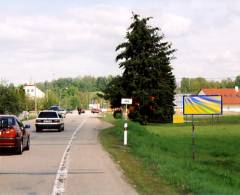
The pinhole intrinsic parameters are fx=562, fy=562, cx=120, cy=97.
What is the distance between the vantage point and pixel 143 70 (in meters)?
59.3

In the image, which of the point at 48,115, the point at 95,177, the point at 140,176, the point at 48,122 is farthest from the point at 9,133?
the point at 48,115

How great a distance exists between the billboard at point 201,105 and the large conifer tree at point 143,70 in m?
34.3

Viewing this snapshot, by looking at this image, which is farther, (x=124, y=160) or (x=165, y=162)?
(x=124, y=160)

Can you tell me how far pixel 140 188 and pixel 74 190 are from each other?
57.8 inches

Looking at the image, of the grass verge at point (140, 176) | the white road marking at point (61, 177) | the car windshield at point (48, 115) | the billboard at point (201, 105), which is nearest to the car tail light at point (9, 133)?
the white road marking at point (61, 177)

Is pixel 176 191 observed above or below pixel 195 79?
below

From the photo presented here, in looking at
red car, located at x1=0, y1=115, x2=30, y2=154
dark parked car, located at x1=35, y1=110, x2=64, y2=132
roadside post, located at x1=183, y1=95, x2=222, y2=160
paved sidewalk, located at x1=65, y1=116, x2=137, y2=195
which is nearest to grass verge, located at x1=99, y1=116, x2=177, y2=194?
paved sidewalk, located at x1=65, y1=116, x2=137, y2=195

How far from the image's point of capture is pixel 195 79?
191 meters

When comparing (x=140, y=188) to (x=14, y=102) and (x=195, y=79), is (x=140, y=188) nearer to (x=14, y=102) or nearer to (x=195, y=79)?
(x=14, y=102)

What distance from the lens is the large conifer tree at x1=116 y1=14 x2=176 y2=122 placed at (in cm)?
5866

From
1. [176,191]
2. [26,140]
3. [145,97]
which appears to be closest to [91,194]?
[176,191]

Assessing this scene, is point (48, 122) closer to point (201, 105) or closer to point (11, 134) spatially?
point (11, 134)

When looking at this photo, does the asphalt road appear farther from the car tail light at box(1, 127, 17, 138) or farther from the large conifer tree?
the large conifer tree

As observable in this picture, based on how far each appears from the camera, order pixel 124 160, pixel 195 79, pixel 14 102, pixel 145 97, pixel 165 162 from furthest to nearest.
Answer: pixel 195 79, pixel 14 102, pixel 145 97, pixel 124 160, pixel 165 162
